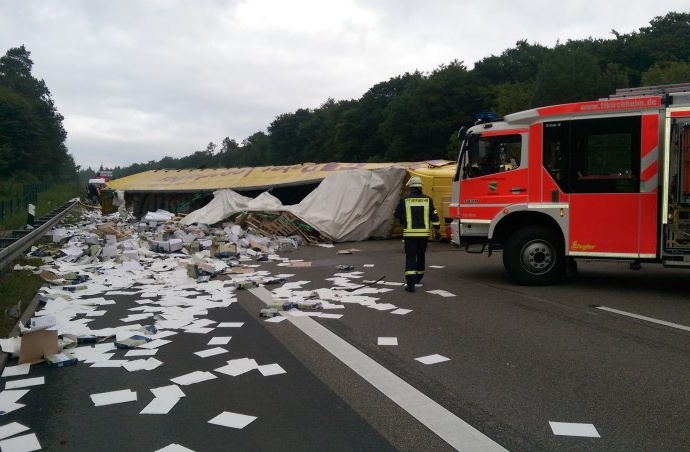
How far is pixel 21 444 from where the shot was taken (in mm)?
3789

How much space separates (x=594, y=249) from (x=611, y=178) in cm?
114

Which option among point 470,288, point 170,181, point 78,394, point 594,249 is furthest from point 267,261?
point 170,181

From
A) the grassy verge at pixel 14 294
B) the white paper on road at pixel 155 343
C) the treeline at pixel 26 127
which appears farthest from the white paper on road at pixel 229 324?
the treeline at pixel 26 127

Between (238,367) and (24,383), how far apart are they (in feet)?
6.07

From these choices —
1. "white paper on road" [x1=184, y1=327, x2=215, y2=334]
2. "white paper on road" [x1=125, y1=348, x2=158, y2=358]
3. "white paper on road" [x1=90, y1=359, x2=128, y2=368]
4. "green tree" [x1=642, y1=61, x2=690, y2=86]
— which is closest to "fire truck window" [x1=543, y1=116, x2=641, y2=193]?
"white paper on road" [x1=184, y1=327, x2=215, y2=334]

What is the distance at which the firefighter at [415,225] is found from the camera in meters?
9.20

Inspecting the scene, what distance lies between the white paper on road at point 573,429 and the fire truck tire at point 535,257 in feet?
18.8

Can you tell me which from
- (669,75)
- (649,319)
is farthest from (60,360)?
(669,75)

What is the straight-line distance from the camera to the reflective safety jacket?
9.28m

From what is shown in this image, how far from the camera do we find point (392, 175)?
18.6m

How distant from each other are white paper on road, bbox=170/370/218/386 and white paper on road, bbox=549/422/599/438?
2.88 m

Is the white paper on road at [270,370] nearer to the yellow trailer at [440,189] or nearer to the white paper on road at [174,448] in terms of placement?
the white paper on road at [174,448]

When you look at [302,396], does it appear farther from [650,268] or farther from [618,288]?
[650,268]

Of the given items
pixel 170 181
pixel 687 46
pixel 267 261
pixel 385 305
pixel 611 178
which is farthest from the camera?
pixel 687 46
